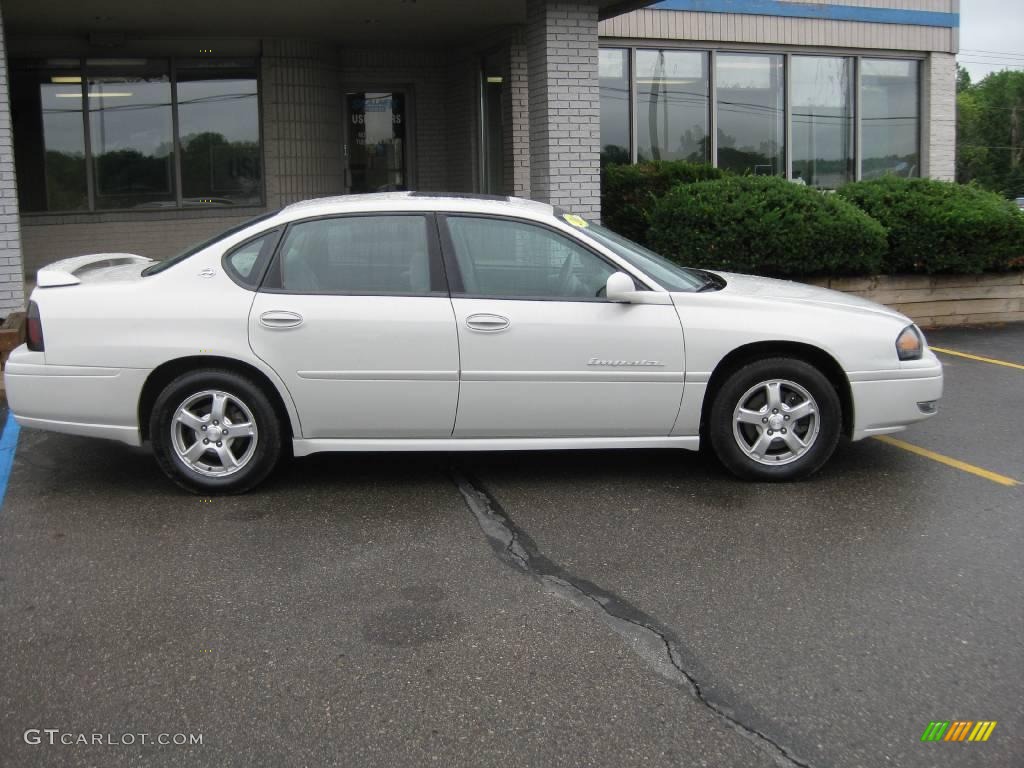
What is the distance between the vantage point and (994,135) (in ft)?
326

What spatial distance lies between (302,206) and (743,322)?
8.26 ft

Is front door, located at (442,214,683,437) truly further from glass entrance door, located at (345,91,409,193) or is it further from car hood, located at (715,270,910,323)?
glass entrance door, located at (345,91,409,193)

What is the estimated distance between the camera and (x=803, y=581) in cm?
476

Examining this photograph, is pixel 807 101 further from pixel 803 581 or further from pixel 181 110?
pixel 803 581

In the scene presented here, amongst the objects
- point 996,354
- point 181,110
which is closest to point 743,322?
point 996,354

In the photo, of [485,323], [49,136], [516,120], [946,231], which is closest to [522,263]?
[485,323]

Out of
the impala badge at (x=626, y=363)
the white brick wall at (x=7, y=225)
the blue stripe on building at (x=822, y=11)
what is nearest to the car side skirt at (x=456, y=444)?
the impala badge at (x=626, y=363)

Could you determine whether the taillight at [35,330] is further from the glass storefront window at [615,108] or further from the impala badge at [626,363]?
the glass storefront window at [615,108]

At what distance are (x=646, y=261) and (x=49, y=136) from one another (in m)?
10.2

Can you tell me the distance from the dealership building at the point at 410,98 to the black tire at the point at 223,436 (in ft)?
19.5

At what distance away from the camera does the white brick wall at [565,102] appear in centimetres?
1098

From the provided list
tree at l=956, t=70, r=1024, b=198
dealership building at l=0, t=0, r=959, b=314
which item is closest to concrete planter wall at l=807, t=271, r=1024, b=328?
dealership building at l=0, t=0, r=959, b=314

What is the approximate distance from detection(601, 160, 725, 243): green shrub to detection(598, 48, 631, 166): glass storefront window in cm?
224

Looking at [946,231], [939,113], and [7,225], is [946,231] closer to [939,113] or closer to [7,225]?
[939,113]
